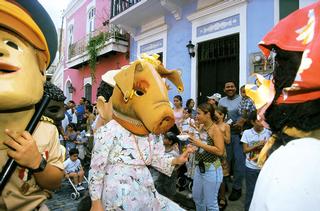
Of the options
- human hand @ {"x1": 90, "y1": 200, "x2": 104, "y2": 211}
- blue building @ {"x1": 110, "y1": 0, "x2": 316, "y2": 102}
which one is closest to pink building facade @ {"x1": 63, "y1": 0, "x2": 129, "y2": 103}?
blue building @ {"x1": 110, "y1": 0, "x2": 316, "y2": 102}

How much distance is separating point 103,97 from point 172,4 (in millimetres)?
6926

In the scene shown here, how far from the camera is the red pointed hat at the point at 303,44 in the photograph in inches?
38.5

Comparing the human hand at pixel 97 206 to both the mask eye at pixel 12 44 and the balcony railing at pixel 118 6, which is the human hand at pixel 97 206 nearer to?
the mask eye at pixel 12 44

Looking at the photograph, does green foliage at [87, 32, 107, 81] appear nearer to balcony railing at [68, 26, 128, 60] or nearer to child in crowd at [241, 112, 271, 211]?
balcony railing at [68, 26, 128, 60]

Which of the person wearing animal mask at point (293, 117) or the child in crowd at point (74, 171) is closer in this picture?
the person wearing animal mask at point (293, 117)

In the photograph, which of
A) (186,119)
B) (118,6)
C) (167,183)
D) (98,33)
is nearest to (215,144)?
(167,183)

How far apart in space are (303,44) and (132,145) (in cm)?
160

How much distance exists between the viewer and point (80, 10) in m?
17.2

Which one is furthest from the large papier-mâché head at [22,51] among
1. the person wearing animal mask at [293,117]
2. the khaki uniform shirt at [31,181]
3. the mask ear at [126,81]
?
the person wearing animal mask at [293,117]

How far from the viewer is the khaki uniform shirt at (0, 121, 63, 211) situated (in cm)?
163

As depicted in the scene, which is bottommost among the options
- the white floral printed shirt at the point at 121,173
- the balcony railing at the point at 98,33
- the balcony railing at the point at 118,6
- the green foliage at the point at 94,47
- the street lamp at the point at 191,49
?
the white floral printed shirt at the point at 121,173

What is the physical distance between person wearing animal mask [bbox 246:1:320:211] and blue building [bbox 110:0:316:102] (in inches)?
180

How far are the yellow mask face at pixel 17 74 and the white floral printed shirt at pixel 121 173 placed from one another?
842 mm

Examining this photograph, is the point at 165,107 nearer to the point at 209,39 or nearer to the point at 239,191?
the point at 239,191
